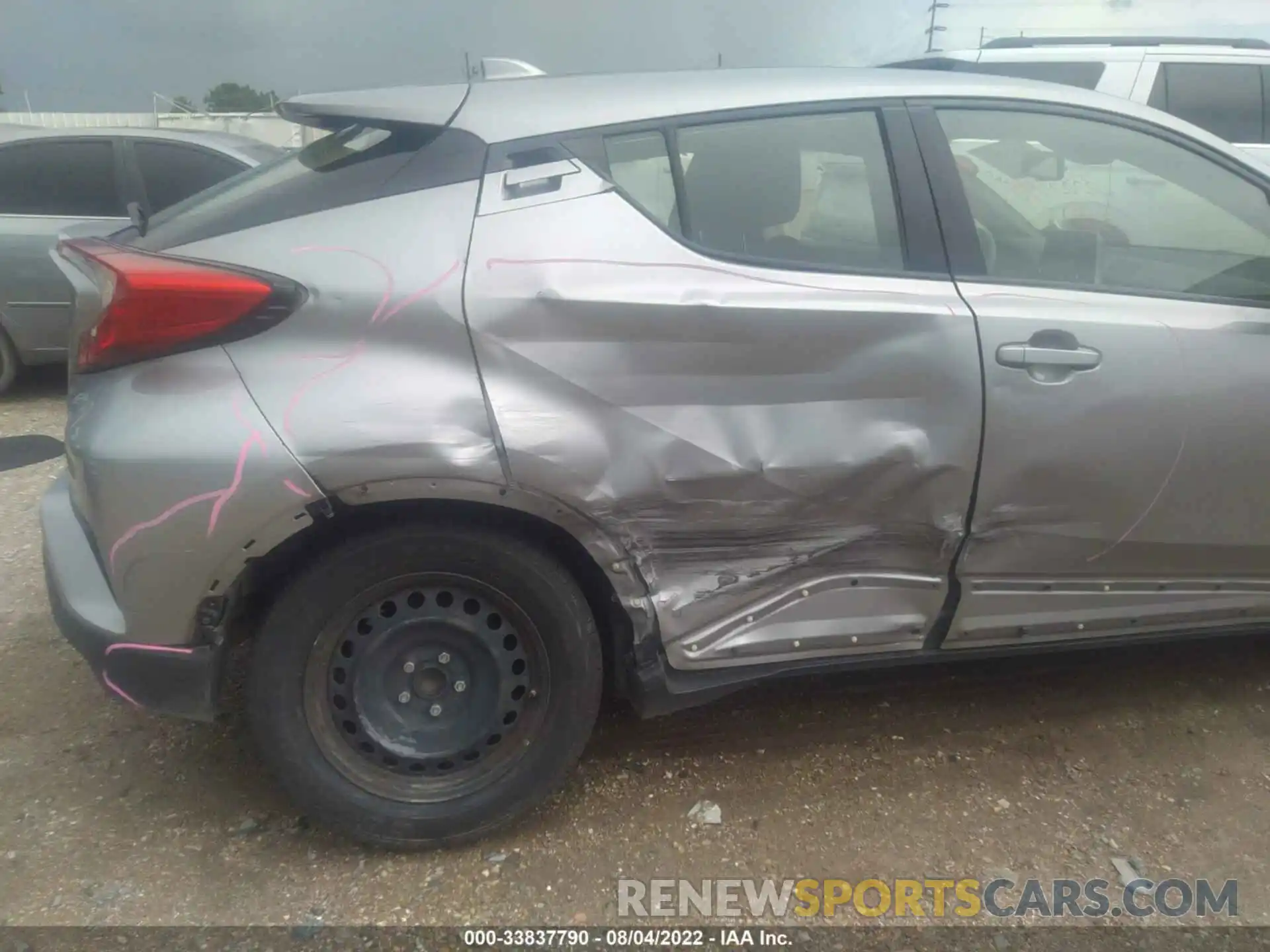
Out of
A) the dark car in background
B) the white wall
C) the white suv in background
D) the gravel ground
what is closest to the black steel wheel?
the gravel ground

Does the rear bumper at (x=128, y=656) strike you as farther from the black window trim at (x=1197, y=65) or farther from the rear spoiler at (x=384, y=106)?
the black window trim at (x=1197, y=65)

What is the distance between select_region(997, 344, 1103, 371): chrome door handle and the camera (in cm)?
215

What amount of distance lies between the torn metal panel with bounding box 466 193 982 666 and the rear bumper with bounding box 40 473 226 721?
79 centimetres

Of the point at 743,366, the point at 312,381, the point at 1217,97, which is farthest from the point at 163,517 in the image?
the point at 1217,97

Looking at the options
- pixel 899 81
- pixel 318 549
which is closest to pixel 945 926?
pixel 318 549

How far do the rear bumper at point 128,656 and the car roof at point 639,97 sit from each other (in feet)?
3.85

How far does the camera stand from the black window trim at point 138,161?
213 inches

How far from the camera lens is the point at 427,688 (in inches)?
84.6

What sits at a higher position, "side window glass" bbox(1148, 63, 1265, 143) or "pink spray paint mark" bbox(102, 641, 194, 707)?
"side window glass" bbox(1148, 63, 1265, 143)

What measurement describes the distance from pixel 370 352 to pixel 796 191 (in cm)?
105

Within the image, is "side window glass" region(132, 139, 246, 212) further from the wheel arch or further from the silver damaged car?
the wheel arch

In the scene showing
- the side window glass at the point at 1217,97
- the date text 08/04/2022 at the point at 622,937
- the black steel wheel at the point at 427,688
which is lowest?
the date text 08/04/2022 at the point at 622,937

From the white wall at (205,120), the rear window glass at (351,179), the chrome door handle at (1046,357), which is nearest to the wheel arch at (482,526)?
the rear window glass at (351,179)

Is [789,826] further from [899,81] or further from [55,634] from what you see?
[55,634]
